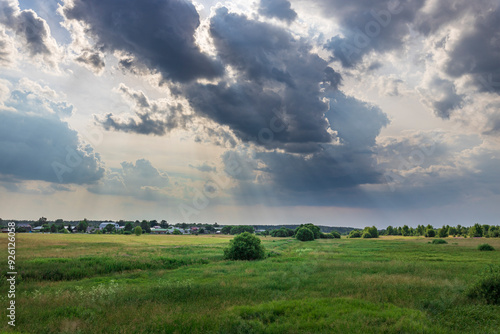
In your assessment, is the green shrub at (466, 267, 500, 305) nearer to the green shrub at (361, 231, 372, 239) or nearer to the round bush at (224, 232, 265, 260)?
the round bush at (224, 232, 265, 260)

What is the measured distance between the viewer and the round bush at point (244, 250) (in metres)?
33.2

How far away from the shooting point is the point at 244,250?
109ft

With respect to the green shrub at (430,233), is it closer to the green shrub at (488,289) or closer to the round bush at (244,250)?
the round bush at (244,250)

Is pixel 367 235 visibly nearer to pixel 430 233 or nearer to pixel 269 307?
pixel 430 233

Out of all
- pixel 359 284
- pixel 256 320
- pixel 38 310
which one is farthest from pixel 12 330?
pixel 359 284

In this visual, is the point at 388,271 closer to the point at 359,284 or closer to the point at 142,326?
the point at 359,284

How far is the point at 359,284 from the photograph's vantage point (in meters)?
16.3

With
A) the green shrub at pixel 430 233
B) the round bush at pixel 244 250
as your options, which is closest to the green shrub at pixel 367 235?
the green shrub at pixel 430 233

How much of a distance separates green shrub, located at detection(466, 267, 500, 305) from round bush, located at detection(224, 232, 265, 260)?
22.8 meters

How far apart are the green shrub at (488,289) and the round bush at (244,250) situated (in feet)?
74.6

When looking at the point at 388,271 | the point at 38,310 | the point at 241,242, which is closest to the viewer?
the point at 38,310

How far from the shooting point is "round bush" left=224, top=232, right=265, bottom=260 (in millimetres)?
33219

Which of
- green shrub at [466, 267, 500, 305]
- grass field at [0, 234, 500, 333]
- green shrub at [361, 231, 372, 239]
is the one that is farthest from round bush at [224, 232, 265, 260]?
green shrub at [361, 231, 372, 239]

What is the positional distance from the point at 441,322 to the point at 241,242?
25.1 metres
